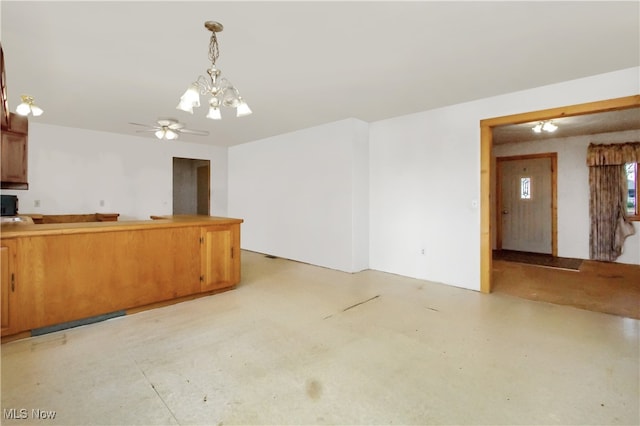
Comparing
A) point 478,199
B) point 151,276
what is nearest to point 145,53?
point 151,276

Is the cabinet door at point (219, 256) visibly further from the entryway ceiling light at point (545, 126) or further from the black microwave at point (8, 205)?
the entryway ceiling light at point (545, 126)

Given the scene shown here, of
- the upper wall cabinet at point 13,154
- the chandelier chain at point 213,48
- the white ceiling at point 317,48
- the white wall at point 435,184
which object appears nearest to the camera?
the white ceiling at point 317,48

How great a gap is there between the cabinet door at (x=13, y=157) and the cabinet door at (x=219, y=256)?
287cm

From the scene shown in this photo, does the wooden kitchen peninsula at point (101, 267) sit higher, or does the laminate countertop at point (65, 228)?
the laminate countertop at point (65, 228)

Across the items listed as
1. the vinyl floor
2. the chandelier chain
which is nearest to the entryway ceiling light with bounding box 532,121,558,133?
the vinyl floor

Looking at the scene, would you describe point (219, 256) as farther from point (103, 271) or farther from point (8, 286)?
point (8, 286)

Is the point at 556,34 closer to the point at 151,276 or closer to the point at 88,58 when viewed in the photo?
the point at 88,58

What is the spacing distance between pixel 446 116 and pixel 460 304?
2429mm

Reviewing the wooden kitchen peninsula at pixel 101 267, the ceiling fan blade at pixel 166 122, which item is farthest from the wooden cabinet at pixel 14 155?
the ceiling fan blade at pixel 166 122

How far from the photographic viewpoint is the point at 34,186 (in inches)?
204

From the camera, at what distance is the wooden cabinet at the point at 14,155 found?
406 cm

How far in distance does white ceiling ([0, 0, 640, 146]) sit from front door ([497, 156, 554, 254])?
3.80m

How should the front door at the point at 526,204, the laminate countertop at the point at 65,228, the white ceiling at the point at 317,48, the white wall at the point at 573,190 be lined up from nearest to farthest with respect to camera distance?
the white ceiling at the point at 317,48 < the laminate countertop at the point at 65,228 < the white wall at the point at 573,190 < the front door at the point at 526,204

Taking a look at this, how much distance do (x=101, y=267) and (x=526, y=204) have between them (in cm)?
749
